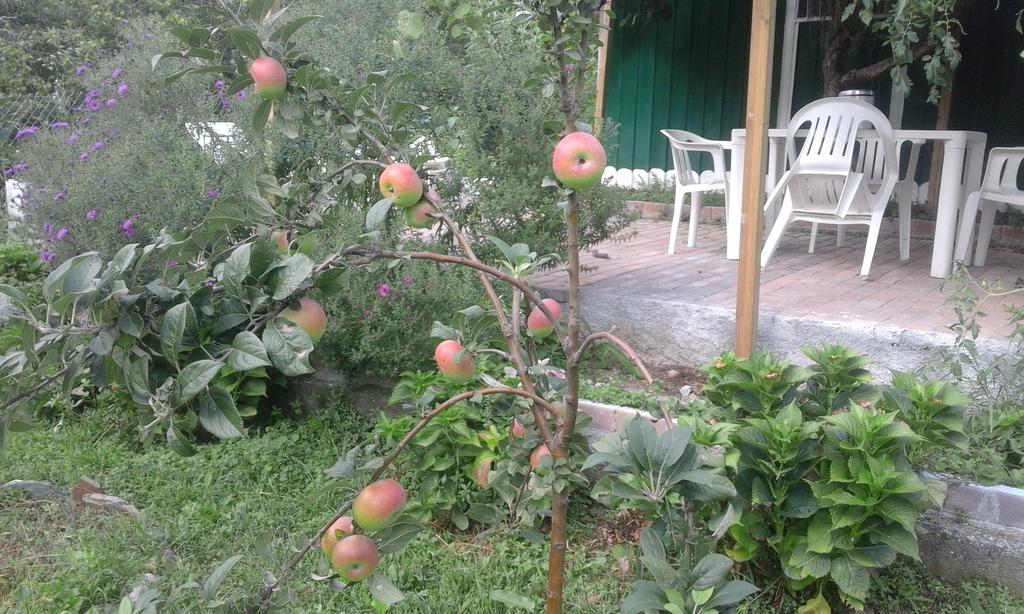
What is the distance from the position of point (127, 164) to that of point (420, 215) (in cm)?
296

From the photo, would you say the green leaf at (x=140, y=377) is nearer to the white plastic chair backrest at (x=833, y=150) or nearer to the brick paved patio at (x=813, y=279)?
the brick paved patio at (x=813, y=279)

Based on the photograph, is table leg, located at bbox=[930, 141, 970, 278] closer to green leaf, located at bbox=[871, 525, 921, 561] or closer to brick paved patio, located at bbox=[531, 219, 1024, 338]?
brick paved patio, located at bbox=[531, 219, 1024, 338]

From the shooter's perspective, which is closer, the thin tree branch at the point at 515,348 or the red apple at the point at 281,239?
the red apple at the point at 281,239

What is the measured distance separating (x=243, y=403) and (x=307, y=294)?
2555mm

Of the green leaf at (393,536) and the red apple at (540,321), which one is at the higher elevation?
the red apple at (540,321)

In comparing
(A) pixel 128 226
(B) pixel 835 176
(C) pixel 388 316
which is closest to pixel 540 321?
(C) pixel 388 316

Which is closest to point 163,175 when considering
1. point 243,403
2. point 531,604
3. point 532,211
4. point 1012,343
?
point 243,403

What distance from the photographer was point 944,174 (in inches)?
174

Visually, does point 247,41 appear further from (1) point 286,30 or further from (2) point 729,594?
(2) point 729,594

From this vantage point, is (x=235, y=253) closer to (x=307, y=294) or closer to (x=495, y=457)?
(x=307, y=294)

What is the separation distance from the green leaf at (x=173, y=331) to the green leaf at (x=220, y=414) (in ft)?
0.18

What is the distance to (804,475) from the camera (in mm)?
2201

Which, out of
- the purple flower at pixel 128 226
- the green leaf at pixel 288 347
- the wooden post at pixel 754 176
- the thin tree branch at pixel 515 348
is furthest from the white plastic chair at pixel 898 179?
the green leaf at pixel 288 347

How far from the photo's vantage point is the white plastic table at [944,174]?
14.4 ft
